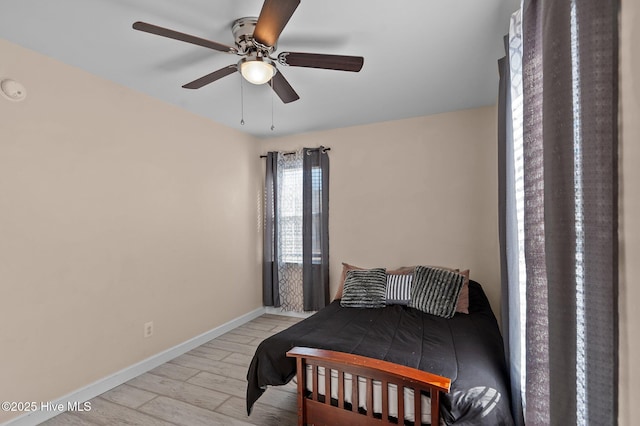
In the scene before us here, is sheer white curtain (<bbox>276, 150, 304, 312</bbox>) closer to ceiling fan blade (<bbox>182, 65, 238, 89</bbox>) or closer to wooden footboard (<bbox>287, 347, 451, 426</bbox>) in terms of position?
ceiling fan blade (<bbox>182, 65, 238, 89</bbox>)

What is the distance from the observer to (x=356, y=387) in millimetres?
1703

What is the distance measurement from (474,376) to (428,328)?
0.70 meters

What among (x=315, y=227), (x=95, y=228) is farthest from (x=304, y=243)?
(x=95, y=228)

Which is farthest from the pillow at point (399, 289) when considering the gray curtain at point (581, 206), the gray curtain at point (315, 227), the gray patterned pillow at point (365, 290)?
the gray curtain at point (581, 206)

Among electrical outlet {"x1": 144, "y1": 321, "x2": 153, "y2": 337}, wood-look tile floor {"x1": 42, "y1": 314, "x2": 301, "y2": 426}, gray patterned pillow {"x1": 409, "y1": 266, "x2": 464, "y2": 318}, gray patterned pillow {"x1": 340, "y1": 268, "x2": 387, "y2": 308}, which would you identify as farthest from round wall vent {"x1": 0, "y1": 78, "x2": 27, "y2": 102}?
gray patterned pillow {"x1": 409, "y1": 266, "x2": 464, "y2": 318}

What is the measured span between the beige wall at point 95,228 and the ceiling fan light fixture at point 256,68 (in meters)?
1.48

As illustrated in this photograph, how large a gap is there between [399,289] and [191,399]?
1.95m

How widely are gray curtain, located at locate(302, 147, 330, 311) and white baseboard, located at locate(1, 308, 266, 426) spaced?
1.04 metres

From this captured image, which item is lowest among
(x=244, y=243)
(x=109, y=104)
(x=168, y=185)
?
(x=244, y=243)

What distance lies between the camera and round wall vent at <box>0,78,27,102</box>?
6.28ft

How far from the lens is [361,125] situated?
3740 mm

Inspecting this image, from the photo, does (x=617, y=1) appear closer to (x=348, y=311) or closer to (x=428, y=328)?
(x=428, y=328)

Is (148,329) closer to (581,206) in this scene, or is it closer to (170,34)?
(170,34)

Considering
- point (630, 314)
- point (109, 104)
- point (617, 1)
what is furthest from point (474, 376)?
point (109, 104)
